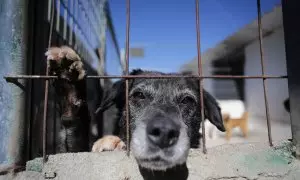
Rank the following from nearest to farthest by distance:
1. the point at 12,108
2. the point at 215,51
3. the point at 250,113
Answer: the point at 12,108
the point at 215,51
the point at 250,113

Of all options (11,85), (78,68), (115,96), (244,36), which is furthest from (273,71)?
(11,85)

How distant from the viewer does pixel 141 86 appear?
10.8 feet

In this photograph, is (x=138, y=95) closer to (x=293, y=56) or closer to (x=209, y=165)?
(x=209, y=165)

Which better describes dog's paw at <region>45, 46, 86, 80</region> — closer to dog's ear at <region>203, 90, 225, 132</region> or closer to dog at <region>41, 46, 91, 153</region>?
dog at <region>41, 46, 91, 153</region>

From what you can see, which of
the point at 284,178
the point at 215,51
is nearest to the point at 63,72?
the point at 284,178

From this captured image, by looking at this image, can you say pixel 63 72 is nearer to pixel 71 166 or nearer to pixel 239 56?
pixel 71 166

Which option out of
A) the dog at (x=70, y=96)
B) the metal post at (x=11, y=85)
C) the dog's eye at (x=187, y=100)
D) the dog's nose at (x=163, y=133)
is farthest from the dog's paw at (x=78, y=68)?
the dog's eye at (x=187, y=100)

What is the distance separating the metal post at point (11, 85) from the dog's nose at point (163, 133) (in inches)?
35.8

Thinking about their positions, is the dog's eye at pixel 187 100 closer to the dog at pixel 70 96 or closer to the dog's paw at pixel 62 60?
the dog at pixel 70 96

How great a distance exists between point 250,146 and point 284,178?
33cm

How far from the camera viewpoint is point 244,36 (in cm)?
1420

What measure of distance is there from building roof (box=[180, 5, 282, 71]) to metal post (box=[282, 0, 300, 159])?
8691mm

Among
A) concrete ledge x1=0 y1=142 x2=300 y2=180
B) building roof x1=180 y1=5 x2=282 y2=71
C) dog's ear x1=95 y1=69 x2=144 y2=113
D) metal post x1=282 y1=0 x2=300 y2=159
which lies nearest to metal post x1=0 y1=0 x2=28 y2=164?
concrete ledge x1=0 y1=142 x2=300 y2=180

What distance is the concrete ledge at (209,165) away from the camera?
2031 millimetres
